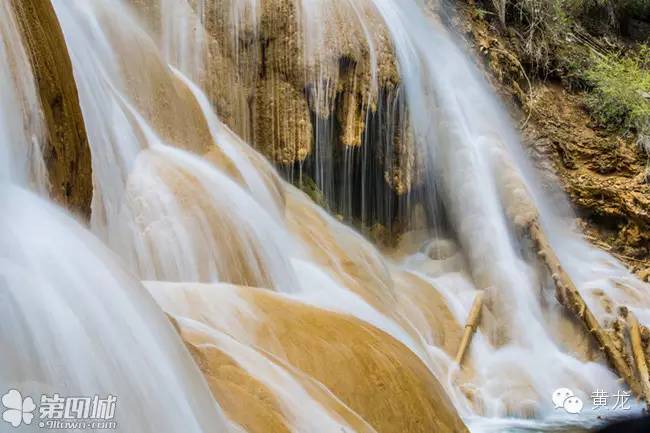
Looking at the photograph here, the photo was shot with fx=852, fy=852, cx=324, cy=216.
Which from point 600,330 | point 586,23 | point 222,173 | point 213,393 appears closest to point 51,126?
point 213,393

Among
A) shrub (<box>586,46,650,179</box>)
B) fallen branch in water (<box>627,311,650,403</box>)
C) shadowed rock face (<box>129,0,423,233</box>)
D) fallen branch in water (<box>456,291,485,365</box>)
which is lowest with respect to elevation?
fallen branch in water (<box>627,311,650,403</box>)

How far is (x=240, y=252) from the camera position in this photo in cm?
568

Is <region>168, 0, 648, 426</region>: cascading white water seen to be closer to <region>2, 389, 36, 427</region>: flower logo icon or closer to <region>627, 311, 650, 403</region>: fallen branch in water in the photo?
<region>627, 311, 650, 403</region>: fallen branch in water

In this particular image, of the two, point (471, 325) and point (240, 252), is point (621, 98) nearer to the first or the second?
point (471, 325)

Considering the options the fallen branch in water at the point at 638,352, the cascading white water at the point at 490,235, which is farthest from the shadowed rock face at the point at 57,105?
the fallen branch in water at the point at 638,352

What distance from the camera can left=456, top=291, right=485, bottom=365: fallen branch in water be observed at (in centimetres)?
721

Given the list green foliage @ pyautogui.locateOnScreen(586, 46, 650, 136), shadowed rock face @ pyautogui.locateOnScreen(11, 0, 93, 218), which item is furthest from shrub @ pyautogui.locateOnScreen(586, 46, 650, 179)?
shadowed rock face @ pyautogui.locateOnScreen(11, 0, 93, 218)

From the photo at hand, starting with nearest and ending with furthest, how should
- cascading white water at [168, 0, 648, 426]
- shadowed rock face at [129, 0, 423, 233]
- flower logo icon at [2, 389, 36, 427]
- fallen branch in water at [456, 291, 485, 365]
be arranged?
1. flower logo icon at [2, 389, 36, 427]
2. fallen branch in water at [456, 291, 485, 365]
3. cascading white water at [168, 0, 648, 426]
4. shadowed rock face at [129, 0, 423, 233]

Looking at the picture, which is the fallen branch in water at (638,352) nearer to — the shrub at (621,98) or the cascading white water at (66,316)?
the shrub at (621,98)

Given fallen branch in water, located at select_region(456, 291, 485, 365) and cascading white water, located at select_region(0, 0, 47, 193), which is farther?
fallen branch in water, located at select_region(456, 291, 485, 365)

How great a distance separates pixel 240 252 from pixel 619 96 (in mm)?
7280

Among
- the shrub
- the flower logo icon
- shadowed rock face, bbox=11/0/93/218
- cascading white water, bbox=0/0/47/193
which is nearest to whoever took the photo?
the flower logo icon

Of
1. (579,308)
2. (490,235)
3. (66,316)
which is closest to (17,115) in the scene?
(66,316)

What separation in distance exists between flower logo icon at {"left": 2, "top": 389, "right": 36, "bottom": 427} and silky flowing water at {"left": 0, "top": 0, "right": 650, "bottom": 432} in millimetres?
49
